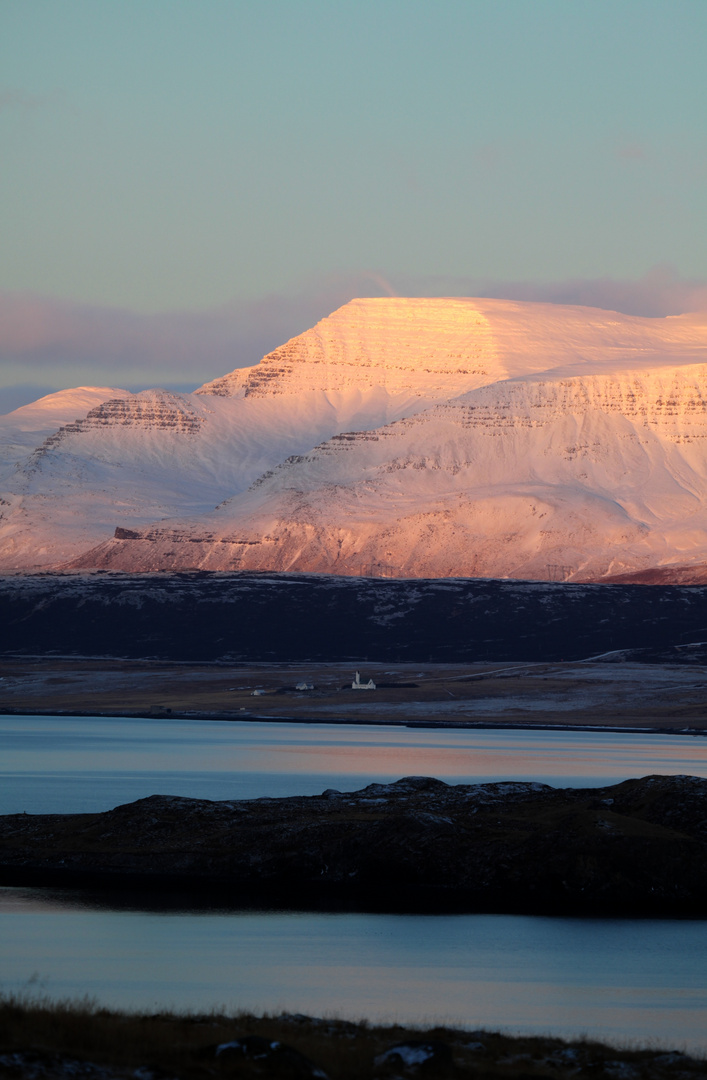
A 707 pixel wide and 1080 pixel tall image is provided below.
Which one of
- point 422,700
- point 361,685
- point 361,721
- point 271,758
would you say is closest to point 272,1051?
point 271,758

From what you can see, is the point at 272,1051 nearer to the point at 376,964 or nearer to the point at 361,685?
the point at 376,964

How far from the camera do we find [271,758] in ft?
357

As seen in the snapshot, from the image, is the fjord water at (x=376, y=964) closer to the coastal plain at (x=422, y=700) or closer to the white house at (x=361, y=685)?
the coastal plain at (x=422, y=700)

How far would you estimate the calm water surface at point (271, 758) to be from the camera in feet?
273

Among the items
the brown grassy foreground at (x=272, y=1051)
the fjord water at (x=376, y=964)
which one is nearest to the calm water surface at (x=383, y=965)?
the fjord water at (x=376, y=964)

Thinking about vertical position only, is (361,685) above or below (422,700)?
above

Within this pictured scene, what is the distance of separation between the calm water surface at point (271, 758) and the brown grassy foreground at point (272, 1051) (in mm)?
42429

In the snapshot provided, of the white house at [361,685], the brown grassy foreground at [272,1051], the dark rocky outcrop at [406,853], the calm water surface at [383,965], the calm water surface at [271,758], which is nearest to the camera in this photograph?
the brown grassy foreground at [272,1051]

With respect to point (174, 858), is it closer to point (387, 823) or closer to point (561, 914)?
point (387, 823)

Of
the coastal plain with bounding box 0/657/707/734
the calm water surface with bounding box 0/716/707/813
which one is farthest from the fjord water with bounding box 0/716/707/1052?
the coastal plain with bounding box 0/657/707/734

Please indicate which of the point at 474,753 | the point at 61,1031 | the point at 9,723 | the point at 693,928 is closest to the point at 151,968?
the point at 61,1031

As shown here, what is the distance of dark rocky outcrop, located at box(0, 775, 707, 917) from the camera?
49594 millimetres

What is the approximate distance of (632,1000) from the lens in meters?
36.8

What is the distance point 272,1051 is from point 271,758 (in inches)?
3375
